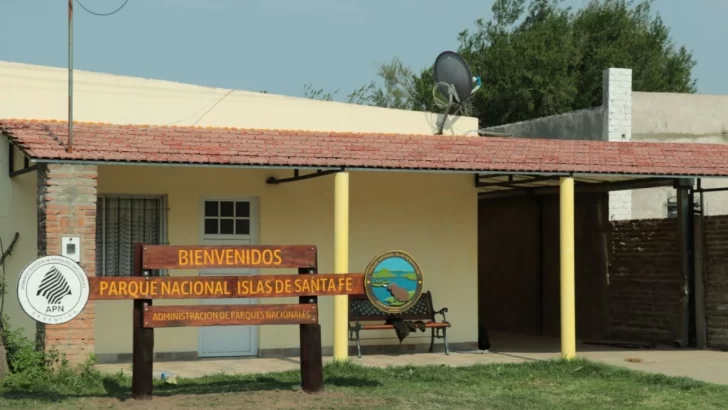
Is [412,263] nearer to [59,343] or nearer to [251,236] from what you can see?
[251,236]

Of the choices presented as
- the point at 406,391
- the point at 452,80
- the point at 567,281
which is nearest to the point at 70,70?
the point at 406,391

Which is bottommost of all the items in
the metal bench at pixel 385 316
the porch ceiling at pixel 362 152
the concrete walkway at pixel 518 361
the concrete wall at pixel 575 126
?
the concrete walkway at pixel 518 361

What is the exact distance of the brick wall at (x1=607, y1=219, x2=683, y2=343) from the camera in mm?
16891

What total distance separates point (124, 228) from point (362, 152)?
330 cm

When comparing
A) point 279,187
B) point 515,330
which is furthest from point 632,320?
point 279,187

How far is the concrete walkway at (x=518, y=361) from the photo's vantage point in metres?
13.3

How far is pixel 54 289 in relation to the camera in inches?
384

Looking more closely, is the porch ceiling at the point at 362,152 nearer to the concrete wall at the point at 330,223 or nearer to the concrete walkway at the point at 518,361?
the concrete wall at the point at 330,223

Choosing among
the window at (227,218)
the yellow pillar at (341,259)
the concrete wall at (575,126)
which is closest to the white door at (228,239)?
the window at (227,218)

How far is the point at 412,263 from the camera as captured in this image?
588 inches

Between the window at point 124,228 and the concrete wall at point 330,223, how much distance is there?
17 cm

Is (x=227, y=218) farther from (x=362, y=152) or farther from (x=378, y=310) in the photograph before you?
(x=378, y=310)

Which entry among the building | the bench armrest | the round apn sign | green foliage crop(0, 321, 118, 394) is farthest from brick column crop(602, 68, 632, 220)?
the round apn sign

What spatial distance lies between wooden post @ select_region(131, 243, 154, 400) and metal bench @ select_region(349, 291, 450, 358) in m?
4.81
